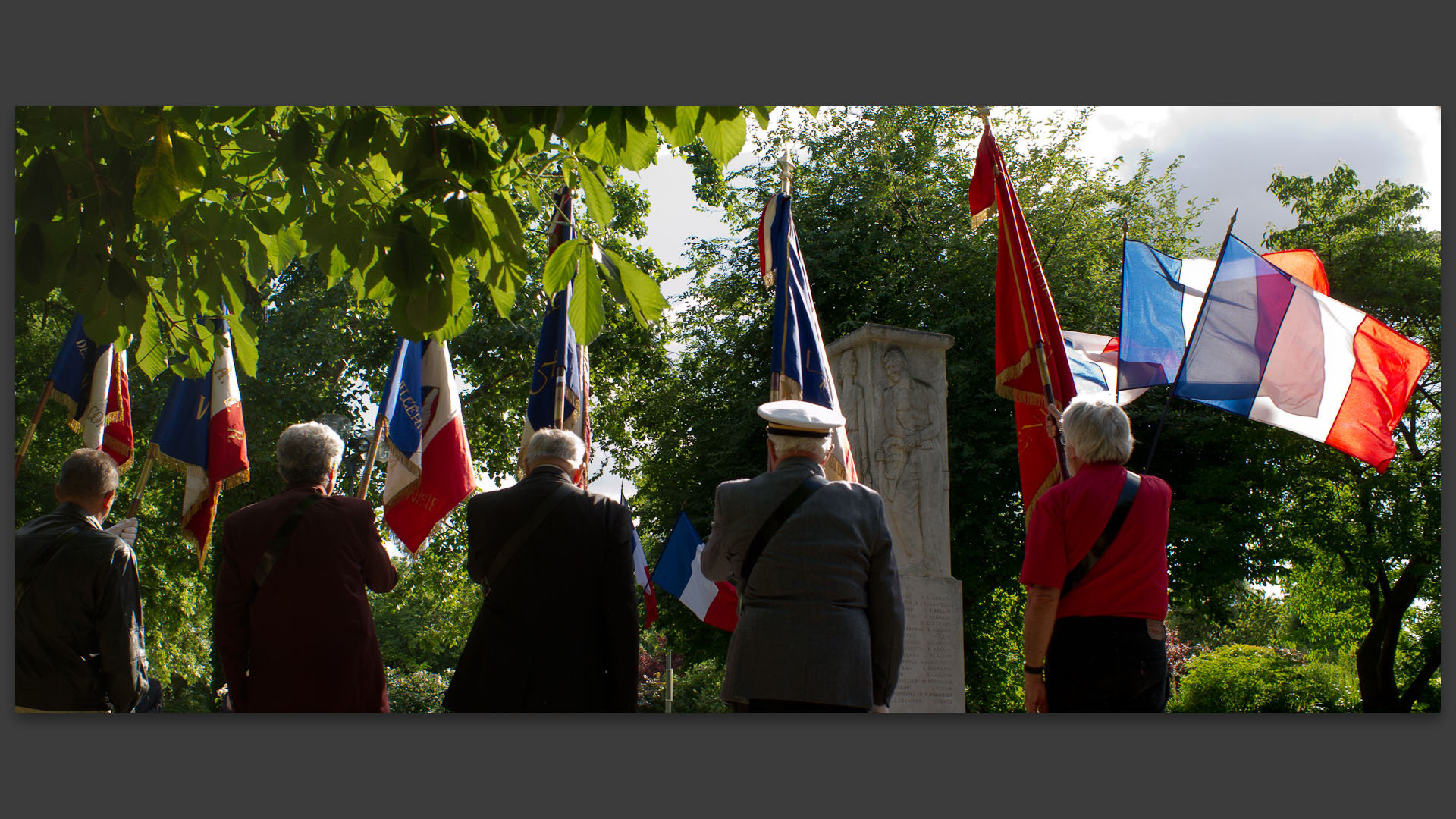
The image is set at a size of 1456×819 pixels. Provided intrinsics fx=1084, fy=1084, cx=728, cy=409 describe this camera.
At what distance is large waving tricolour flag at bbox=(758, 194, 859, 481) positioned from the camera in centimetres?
554

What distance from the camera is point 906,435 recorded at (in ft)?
23.2

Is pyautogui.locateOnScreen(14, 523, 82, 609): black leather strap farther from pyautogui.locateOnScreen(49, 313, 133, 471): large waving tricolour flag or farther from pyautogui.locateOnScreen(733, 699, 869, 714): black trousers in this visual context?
pyautogui.locateOnScreen(49, 313, 133, 471): large waving tricolour flag

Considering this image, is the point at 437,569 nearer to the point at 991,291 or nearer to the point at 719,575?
the point at 991,291

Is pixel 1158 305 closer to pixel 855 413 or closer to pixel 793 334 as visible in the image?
pixel 793 334

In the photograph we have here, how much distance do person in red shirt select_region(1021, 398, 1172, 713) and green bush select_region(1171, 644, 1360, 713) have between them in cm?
654

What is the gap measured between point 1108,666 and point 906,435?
4.05 meters

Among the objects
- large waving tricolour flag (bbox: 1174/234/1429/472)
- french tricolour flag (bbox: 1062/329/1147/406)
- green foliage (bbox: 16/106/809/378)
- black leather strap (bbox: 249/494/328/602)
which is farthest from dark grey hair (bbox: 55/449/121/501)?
french tricolour flag (bbox: 1062/329/1147/406)

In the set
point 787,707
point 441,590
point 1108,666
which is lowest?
point 787,707

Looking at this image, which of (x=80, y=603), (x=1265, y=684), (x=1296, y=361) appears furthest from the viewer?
(x=1265, y=684)

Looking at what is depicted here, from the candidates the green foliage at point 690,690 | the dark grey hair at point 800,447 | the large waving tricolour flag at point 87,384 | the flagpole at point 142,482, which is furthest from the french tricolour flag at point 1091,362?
the green foliage at point 690,690

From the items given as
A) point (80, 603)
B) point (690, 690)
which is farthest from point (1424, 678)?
point (690, 690)

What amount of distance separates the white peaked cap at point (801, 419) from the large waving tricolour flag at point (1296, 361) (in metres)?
2.20
